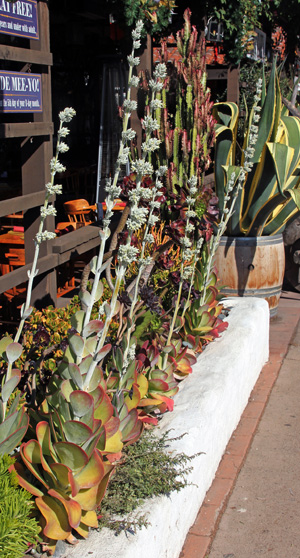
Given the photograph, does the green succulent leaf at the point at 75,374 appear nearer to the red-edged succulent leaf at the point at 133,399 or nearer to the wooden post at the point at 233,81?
the red-edged succulent leaf at the point at 133,399

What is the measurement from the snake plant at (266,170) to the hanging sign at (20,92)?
183 centimetres

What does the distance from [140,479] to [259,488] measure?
1127 millimetres

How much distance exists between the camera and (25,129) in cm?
367

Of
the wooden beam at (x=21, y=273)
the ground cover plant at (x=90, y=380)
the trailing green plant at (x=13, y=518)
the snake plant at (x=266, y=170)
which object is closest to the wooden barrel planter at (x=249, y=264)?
the snake plant at (x=266, y=170)

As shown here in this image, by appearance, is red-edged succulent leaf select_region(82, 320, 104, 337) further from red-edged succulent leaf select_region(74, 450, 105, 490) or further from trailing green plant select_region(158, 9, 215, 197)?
trailing green plant select_region(158, 9, 215, 197)

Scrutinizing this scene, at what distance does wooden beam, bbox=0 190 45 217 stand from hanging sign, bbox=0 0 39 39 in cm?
91

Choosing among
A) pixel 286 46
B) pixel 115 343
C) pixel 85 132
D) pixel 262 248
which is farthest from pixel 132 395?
pixel 286 46

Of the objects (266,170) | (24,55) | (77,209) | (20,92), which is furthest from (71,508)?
(77,209)

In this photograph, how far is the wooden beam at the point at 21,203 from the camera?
344 cm

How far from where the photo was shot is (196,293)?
13.2 feet

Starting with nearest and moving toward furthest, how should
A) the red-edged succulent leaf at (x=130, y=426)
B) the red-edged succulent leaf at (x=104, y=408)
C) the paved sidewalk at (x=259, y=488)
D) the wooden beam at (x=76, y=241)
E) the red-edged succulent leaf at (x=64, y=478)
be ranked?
the red-edged succulent leaf at (x=64, y=478) → the red-edged succulent leaf at (x=104, y=408) → the red-edged succulent leaf at (x=130, y=426) → the paved sidewalk at (x=259, y=488) → the wooden beam at (x=76, y=241)

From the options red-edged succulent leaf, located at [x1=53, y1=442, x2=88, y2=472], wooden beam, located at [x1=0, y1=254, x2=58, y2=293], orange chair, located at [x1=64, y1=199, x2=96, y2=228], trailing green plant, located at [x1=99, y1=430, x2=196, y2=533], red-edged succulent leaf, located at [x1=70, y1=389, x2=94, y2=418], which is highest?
red-edged succulent leaf, located at [x1=70, y1=389, x2=94, y2=418]

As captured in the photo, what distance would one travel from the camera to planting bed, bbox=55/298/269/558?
2.09 metres

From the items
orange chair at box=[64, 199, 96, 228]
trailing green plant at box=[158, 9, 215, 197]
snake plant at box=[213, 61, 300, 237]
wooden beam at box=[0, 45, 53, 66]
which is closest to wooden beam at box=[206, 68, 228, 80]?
orange chair at box=[64, 199, 96, 228]
